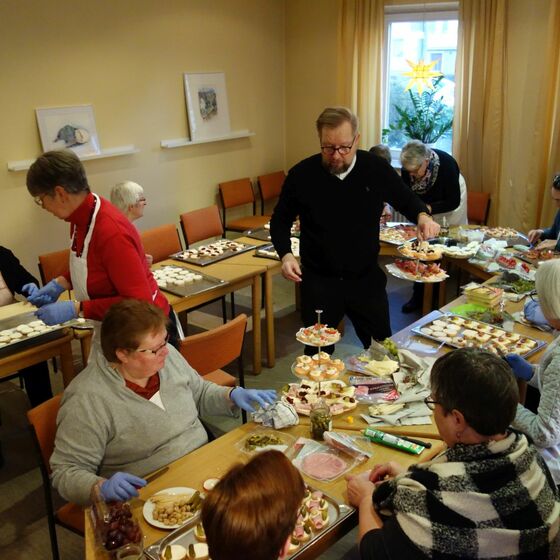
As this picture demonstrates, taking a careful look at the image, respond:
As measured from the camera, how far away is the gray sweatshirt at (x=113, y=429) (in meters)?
2.01

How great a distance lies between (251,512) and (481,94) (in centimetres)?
563

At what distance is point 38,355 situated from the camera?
3.18 meters

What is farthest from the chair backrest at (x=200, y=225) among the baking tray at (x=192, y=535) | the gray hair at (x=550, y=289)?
the baking tray at (x=192, y=535)

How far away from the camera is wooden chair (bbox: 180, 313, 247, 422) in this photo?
2.92 m

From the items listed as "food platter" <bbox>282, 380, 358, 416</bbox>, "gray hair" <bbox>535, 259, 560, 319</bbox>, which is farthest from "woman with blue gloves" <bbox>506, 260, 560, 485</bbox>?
"food platter" <bbox>282, 380, 358, 416</bbox>

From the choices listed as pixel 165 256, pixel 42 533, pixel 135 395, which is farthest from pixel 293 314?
pixel 135 395

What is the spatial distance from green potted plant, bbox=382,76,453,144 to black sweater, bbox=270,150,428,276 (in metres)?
3.29

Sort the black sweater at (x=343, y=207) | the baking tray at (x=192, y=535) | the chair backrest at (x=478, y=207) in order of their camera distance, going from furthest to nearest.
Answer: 1. the chair backrest at (x=478, y=207)
2. the black sweater at (x=343, y=207)
3. the baking tray at (x=192, y=535)

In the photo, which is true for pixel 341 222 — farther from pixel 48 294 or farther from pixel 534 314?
pixel 48 294

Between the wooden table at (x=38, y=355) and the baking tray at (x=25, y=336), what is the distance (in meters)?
0.02

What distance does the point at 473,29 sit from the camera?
585cm

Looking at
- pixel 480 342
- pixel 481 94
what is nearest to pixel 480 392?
pixel 480 342

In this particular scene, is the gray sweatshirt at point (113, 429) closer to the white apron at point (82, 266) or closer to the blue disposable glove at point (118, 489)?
the blue disposable glove at point (118, 489)

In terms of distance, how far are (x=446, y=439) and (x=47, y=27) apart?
481cm
